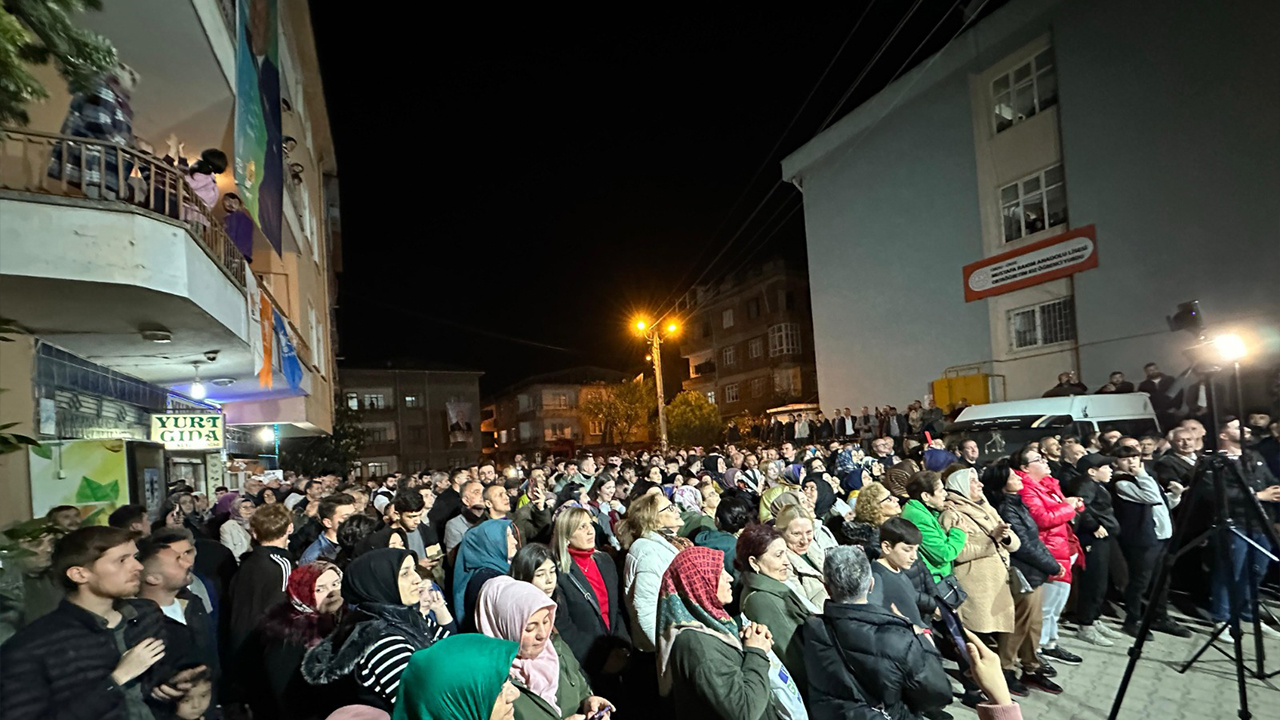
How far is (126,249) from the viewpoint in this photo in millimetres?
6742

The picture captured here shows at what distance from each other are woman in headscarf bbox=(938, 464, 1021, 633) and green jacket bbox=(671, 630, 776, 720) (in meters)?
3.26

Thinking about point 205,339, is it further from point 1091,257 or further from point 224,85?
point 1091,257

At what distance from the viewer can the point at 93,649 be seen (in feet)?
10.5

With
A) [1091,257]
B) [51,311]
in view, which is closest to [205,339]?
[51,311]

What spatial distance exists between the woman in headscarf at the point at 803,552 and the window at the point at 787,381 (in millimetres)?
41314

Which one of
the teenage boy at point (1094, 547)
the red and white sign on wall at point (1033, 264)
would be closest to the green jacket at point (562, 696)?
the teenage boy at point (1094, 547)

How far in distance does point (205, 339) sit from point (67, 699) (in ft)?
23.8

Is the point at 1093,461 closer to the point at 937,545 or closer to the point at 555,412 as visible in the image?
the point at 937,545

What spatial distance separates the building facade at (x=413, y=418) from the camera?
64.4 m

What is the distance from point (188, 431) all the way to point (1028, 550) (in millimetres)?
11727

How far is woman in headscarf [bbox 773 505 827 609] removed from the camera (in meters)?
5.05

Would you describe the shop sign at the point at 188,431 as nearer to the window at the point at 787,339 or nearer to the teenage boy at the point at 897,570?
the teenage boy at the point at 897,570

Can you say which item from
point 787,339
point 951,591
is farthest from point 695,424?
point 951,591

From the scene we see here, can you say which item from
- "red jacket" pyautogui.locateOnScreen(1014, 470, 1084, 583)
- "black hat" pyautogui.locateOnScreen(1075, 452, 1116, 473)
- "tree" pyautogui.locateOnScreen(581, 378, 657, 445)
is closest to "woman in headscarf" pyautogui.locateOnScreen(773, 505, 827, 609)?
"red jacket" pyautogui.locateOnScreen(1014, 470, 1084, 583)
